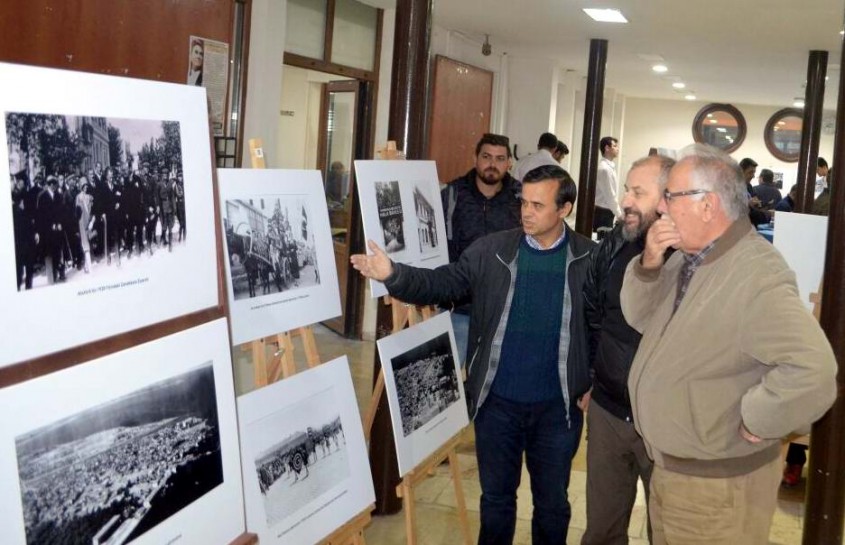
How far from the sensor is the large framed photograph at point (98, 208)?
130cm

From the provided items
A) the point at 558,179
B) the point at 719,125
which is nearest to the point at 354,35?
the point at 558,179

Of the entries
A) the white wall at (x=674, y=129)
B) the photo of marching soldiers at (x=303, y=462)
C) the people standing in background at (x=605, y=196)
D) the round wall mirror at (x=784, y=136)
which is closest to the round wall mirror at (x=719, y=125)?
the white wall at (x=674, y=129)

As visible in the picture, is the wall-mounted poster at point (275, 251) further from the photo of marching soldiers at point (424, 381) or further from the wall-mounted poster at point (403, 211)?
the photo of marching soldiers at point (424, 381)

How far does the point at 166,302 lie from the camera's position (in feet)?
5.31

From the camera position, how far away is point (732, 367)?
2.09 meters

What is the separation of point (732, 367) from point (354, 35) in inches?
204

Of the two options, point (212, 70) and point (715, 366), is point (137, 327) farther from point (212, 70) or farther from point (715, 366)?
point (212, 70)

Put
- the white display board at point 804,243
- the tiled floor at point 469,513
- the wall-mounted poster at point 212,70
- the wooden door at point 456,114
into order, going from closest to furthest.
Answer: the tiled floor at point 469,513, the white display board at point 804,243, the wall-mounted poster at point 212,70, the wooden door at point 456,114

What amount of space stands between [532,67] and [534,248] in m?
8.04

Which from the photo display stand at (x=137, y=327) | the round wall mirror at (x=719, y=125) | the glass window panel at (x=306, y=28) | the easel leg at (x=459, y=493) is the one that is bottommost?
the easel leg at (x=459, y=493)

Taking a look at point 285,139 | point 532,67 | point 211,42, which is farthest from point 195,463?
point 532,67

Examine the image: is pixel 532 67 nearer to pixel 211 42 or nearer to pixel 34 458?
pixel 211 42

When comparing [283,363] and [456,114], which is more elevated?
[456,114]

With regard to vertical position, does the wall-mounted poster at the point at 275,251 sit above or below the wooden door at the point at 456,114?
below
